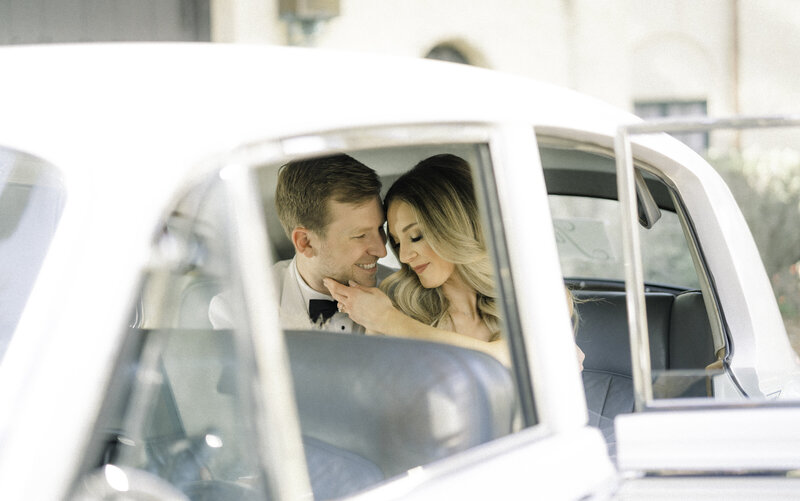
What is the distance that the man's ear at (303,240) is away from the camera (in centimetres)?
255

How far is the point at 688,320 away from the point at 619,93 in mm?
6869

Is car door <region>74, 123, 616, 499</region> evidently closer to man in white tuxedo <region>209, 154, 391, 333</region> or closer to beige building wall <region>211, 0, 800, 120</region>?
man in white tuxedo <region>209, 154, 391, 333</region>

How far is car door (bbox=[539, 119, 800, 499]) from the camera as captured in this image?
162cm

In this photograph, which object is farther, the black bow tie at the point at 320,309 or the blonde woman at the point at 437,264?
the black bow tie at the point at 320,309

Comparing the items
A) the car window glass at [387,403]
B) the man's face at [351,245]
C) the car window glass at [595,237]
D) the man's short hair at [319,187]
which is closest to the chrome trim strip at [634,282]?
the car window glass at [387,403]

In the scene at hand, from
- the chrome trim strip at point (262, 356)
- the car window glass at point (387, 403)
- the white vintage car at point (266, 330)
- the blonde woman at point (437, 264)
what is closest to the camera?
the white vintage car at point (266, 330)

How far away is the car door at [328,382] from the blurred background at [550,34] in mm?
1023

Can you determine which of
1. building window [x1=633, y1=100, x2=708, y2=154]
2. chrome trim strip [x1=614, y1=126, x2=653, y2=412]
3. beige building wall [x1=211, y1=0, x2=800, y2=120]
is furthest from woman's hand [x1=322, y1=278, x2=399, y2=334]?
building window [x1=633, y1=100, x2=708, y2=154]

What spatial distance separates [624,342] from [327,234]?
1390 mm

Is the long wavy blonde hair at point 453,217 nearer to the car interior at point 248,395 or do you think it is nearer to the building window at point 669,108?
the car interior at point 248,395

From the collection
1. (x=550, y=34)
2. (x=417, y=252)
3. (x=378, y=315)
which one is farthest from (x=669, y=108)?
(x=378, y=315)

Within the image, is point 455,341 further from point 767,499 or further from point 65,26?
point 65,26

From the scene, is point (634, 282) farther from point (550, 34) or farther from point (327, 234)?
point (550, 34)

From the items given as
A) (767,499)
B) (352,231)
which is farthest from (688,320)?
(767,499)
